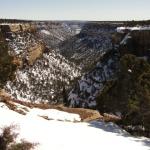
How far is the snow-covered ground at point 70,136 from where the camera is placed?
20817 millimetres

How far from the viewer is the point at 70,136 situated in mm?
22938

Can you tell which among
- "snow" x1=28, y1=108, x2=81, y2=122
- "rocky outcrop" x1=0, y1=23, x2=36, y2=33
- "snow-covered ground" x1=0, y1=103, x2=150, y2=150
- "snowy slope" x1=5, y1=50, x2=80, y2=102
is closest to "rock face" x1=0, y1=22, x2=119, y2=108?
"snowy slope" x1=5, y1=50, x2=80, y2=102

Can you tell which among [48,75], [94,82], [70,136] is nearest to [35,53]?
[48,75]

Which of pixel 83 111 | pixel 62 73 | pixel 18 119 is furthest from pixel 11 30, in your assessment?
pixel 18 119

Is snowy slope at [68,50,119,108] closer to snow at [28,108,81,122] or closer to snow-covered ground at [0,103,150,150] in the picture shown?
snow at [28,108,81,122]

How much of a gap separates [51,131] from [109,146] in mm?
3487

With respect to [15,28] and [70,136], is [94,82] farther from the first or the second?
[70,136]

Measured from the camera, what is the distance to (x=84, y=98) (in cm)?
10288

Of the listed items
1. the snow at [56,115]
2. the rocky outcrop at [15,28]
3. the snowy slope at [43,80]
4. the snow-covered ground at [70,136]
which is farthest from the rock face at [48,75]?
the snow-covered ground at [70,136]

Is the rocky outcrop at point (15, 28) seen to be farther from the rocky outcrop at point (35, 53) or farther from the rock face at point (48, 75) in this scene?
the rocky outcrop at point (35, 53)

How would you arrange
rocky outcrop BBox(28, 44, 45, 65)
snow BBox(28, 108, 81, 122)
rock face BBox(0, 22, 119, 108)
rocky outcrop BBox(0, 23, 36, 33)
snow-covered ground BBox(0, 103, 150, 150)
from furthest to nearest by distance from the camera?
rocky outcrop BBox(0, 23, 36, 33) < rocky outcrop BBox(28, 44, 45, 65) < rock face BBox(0, 22, 119, 108) < snow BBox(28, 108, 81, 122) < snow-covered ground BBox(0, 103, 150, 150)

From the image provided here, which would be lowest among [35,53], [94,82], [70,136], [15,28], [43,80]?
[43,80]

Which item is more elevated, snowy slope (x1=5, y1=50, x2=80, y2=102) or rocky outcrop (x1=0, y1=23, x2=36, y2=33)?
rocky outcrop (x1=0, y1=23, x2=36, y2=33)

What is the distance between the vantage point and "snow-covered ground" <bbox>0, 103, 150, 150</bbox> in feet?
68.3
